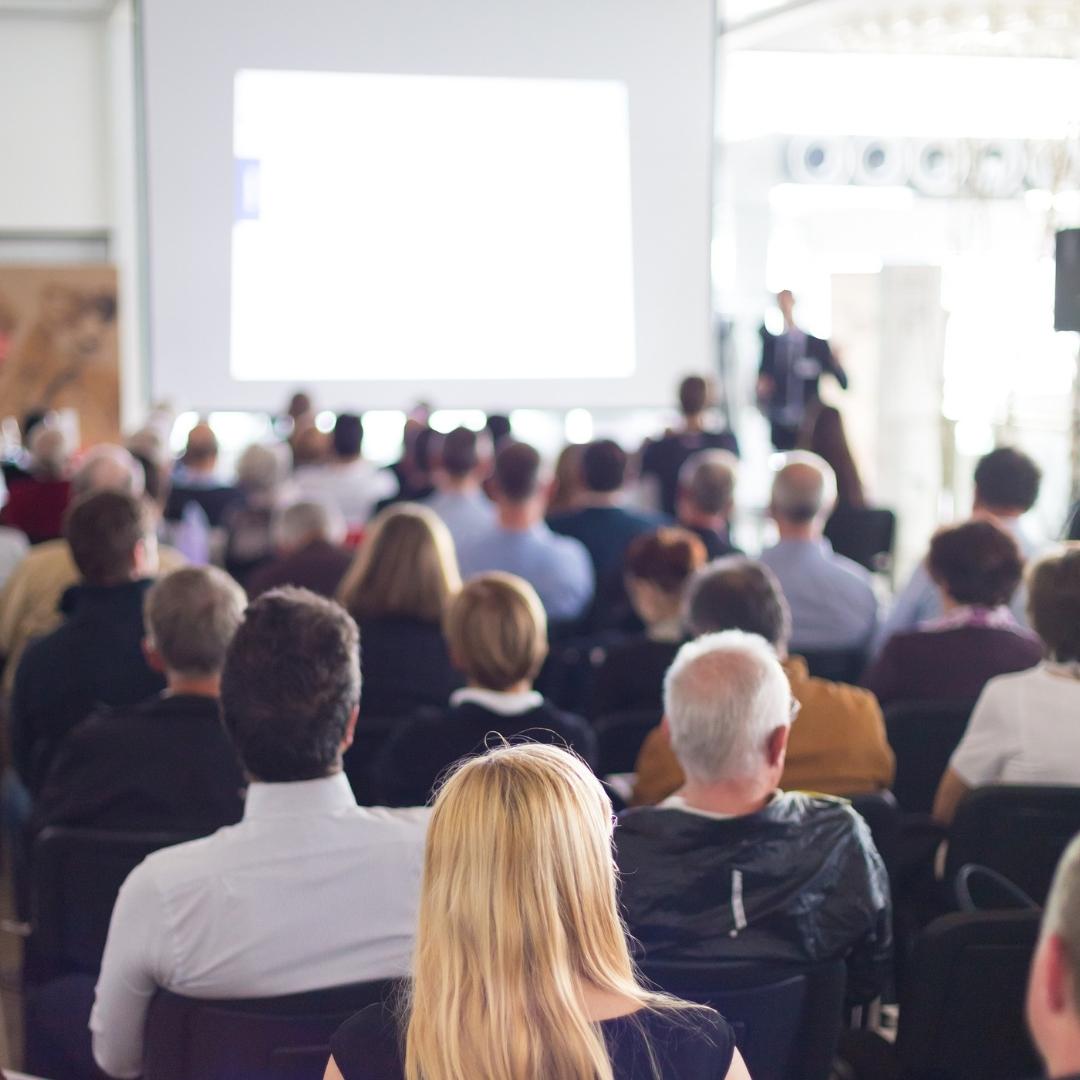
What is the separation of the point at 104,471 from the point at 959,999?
3.42 m

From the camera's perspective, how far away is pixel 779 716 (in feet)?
7.01

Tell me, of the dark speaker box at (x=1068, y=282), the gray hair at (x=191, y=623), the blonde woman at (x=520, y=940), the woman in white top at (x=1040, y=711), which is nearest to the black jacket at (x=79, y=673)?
the gray hair at (x=191, y=623)

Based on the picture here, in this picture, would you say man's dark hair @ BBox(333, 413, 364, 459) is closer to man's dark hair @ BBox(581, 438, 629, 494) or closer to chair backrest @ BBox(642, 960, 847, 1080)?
man's dark hair @ BBox(581, 438, 629, 494)

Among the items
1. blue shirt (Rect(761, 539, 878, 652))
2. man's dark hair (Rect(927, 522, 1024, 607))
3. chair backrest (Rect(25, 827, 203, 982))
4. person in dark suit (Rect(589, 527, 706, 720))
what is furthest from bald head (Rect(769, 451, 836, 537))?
chair backrest (Rect(25, 827, 203, 982))

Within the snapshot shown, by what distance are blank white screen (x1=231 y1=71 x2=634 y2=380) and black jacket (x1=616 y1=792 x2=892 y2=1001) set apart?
24.0 ft

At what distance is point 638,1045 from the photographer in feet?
4.25

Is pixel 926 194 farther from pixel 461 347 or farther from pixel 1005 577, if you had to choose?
pixel 1005 577

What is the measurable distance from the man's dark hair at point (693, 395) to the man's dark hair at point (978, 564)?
3729 millimetres

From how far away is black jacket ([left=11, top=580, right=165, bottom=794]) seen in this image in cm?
336

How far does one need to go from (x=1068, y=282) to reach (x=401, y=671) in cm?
245

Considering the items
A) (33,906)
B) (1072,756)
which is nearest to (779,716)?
(1072,756)

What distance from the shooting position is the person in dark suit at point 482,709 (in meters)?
2.81

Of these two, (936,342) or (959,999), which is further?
(936,342)

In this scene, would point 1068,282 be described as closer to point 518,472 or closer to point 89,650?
point 518,472
